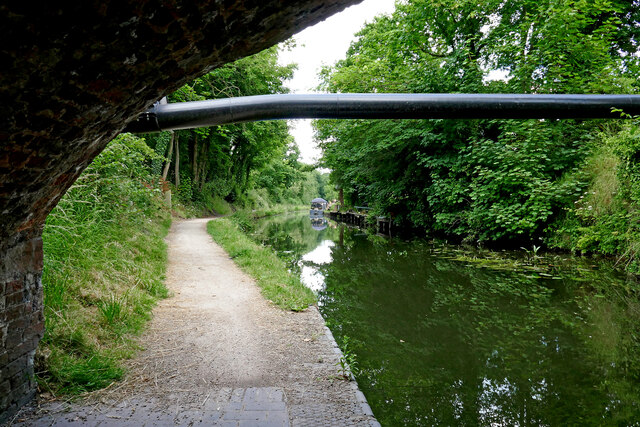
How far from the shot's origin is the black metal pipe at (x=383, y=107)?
253 cm

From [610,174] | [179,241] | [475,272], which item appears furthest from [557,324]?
[179,241]

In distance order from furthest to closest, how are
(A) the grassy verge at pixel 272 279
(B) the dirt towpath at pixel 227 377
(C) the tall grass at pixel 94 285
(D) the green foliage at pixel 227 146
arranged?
(D) the green foliage at pixel 227 146 < (A) the grassy verge at pixel 272 279 < (C) the tall grass at pixel 94 285 < (B) the dirt towpath at pixel 227 377

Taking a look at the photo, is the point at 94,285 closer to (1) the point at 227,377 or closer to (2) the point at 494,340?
(1) the point at 227,377

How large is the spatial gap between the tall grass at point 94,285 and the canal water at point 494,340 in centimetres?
235

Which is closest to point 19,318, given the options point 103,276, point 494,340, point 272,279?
point 103,276

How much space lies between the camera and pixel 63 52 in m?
0.96

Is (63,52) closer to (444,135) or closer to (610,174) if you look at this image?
(610,174)

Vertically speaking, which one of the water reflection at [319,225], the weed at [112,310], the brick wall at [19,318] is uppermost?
the brick wall at [19,318]

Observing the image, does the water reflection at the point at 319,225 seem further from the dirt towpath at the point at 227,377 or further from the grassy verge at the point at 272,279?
A: the dirt towpath at the point at 227,377

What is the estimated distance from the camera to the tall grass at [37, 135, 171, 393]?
289 centimetres

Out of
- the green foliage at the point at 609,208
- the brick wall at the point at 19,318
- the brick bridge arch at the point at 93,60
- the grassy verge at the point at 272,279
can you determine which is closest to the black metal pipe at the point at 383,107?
the brick bridge arch at the point at 93,60

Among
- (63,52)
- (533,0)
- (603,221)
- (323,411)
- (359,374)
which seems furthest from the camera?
(533,0)

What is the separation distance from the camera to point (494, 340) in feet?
15.3

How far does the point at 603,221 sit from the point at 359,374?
23.5 ft
